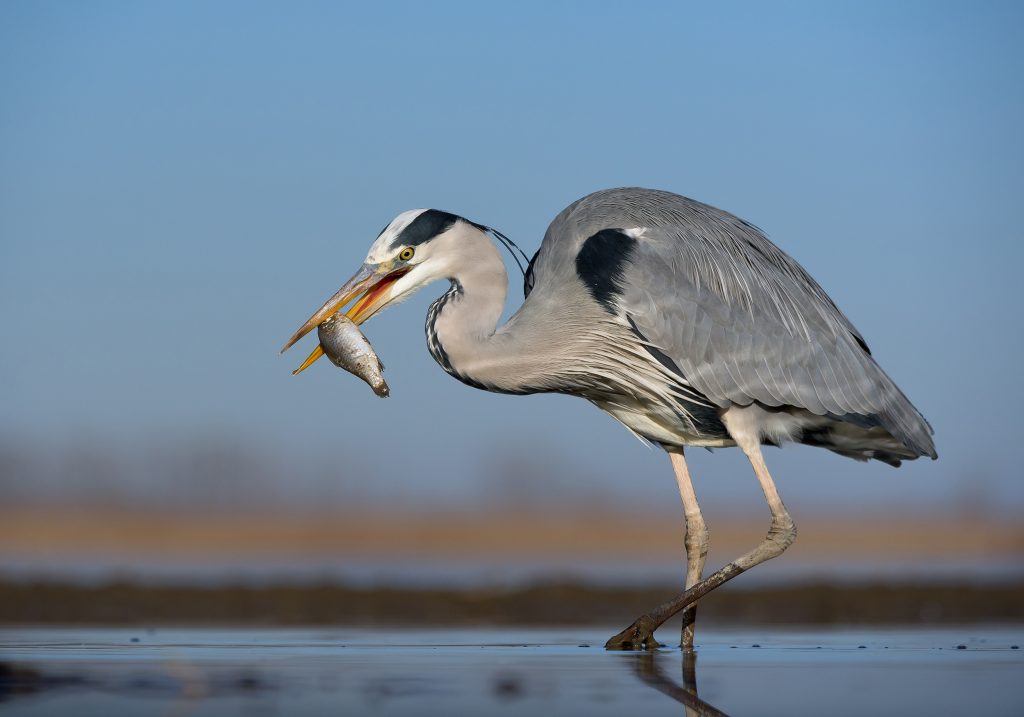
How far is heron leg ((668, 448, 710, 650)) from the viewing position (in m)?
9.10

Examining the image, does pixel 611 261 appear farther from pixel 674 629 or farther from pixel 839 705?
pixel 674 629

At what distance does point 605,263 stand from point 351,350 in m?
1.64

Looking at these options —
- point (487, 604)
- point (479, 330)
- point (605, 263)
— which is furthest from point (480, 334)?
point (487, 604)

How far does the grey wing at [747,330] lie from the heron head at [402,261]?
1.11m

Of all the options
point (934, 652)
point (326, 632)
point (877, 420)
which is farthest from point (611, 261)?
point (326, 632)

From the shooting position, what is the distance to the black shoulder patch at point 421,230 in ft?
28.4

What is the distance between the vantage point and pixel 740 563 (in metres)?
8.54

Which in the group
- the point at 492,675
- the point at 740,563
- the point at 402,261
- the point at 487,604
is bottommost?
the point at 487,604

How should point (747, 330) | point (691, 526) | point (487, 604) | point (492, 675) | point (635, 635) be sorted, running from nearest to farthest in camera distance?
point (492, 675), point (635, 635), point (747, 330), point (691, 526), point (487, 604)

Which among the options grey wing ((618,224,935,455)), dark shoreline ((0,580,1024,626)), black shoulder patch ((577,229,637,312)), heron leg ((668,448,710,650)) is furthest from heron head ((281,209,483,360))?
dark shoreline ((0,580,1024,626))

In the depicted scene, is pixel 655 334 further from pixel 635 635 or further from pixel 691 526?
pixel 635 635

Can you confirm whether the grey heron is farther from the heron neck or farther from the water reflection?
the water reflection

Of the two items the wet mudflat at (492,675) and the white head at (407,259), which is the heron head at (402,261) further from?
the wet mudflat at (492,675)

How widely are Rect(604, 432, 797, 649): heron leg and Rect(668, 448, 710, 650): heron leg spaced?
0.38m
